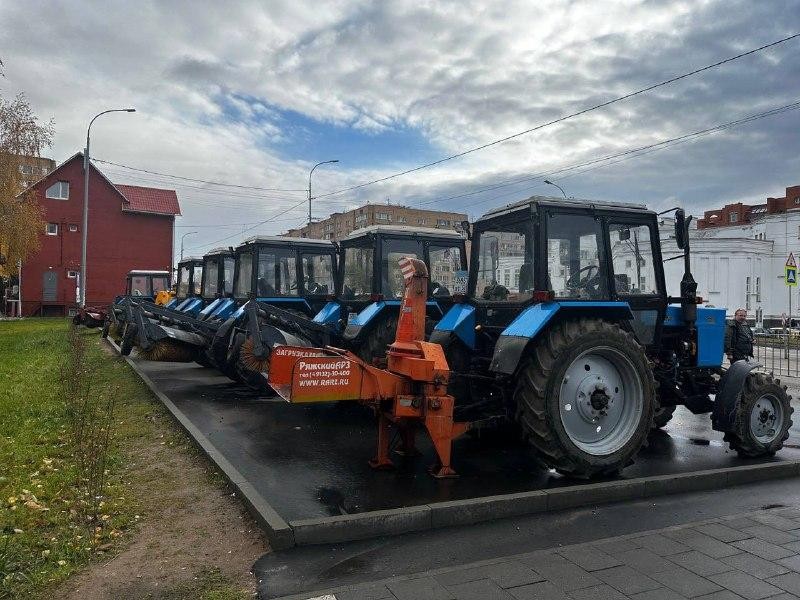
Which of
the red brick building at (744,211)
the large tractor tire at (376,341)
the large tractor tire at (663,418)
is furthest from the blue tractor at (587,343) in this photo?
the red brick building at (744,211)

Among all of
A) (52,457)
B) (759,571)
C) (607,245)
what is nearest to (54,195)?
(52,457)

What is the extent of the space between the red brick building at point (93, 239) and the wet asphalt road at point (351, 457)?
33730mm

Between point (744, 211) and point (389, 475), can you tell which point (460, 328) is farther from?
point (744, 211)

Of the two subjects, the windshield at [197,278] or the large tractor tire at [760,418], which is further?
the windshield at [197,278]

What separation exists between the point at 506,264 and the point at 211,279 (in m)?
10.4

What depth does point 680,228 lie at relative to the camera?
21.5 ft

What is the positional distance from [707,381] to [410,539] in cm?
434

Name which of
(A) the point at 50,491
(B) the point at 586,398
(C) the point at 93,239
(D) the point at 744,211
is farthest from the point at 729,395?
(D) the point at 744,211

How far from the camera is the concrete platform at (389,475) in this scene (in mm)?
4660

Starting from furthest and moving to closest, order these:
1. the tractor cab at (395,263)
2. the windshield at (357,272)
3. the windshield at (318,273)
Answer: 1. the windshield at (318,273)
2. the windshield at (357,272)
3. the tractor cab at (395,263)

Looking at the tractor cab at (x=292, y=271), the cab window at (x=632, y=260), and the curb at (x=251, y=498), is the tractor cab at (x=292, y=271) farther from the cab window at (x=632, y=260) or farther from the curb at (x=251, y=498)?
the cab window at (x=632, y=260)

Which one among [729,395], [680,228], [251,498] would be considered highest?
[680,228]

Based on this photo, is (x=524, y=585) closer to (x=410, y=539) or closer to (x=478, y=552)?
(x=478, y=552)

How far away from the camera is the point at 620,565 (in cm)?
401
